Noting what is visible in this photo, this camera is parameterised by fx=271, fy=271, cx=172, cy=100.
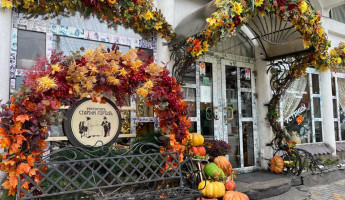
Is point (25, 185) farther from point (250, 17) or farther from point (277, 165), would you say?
point (277, 165)

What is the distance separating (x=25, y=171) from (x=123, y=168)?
94cm

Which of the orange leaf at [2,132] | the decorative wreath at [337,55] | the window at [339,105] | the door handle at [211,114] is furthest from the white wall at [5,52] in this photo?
the window at [339,105]

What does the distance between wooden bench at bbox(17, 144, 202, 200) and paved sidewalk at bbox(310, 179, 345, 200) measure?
9.13 ft

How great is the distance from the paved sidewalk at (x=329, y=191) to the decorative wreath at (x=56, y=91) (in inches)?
133

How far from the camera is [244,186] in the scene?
4188mm

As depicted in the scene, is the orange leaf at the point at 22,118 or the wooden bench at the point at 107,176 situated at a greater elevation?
the orange leaf at the point at 22,118

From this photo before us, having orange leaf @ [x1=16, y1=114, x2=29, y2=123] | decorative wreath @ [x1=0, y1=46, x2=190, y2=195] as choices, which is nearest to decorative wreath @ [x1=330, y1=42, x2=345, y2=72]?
decorative wreath @ [x1=0, y1=46, x2=190, y2=195]

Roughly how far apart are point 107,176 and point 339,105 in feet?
22.1

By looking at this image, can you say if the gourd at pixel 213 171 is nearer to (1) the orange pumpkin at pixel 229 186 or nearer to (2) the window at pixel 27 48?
(1) the orange pumpkin at pixel 229 186

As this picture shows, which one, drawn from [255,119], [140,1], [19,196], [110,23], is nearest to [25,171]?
[19,196]

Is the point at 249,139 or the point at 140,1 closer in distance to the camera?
the point at 140,1

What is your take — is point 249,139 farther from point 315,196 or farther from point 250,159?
point 315,196

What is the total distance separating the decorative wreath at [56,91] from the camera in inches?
92.1

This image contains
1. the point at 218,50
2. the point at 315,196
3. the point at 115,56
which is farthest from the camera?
the point at 218,50
